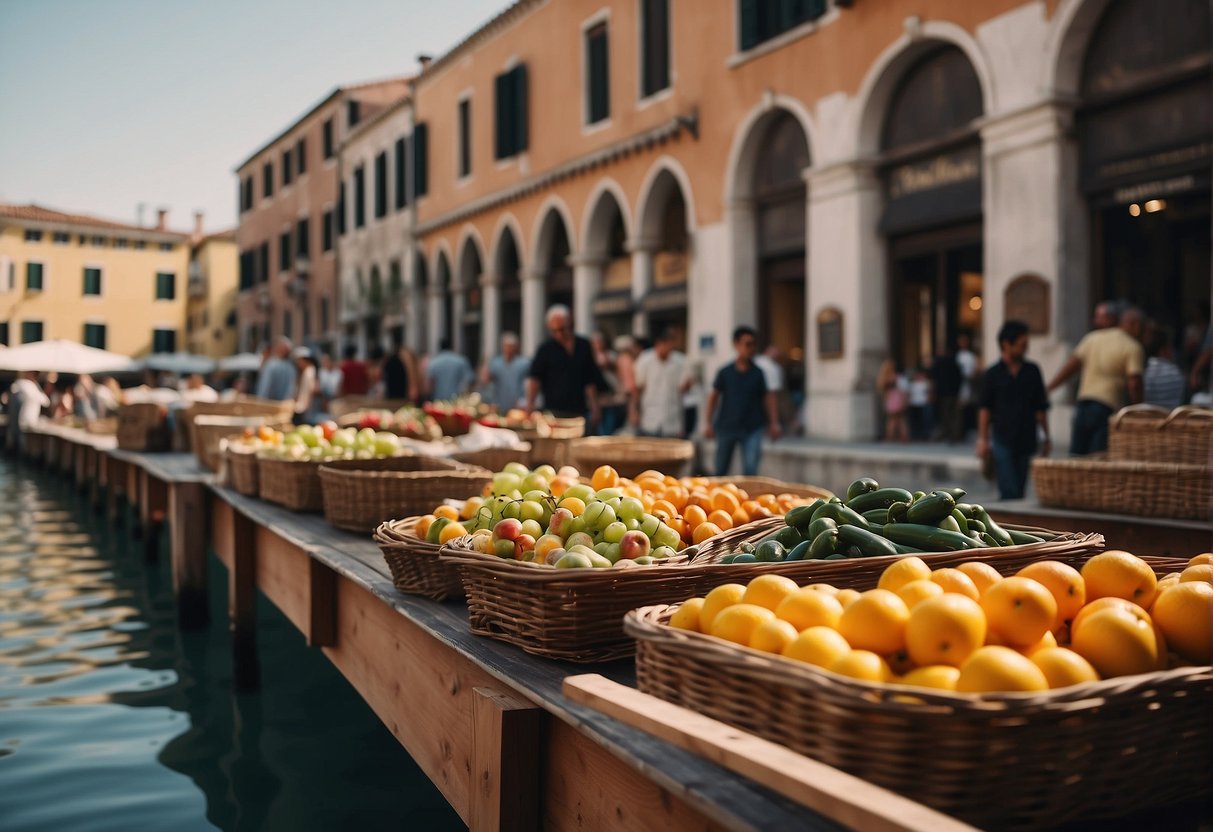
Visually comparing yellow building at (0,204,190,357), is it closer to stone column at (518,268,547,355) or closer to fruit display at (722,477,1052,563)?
stone column at (518,268,547,355)

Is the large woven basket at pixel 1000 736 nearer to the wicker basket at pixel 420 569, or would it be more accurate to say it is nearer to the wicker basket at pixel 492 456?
the wicker basket at pixel 420 569

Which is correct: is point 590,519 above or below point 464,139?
below

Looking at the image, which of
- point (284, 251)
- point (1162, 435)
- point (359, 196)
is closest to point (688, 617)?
point (1162, 435)

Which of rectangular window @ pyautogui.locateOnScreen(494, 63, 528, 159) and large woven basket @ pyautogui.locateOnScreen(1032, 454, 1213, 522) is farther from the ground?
rectangular window @ pyautogui.locateOnScreen(494, 63, 528, 159)

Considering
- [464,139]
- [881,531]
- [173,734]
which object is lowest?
[173,734]

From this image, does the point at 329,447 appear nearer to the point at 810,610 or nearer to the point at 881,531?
the point at 881,531

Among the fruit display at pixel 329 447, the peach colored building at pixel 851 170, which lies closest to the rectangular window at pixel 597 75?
the peach colored building at pixel 851 170

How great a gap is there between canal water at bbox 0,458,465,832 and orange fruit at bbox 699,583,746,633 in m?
2.17

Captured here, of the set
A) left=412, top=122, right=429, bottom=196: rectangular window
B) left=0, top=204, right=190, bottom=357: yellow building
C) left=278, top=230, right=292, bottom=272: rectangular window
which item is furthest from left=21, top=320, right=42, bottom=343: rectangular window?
left=412, top=122, right=429, bottom=196: rectangular window

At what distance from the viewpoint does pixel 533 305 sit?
21516 millimetres

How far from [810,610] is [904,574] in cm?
23

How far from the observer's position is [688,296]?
666 inches

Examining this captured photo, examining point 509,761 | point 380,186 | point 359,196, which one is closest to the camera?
point 509,761

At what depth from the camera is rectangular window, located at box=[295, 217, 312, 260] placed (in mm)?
35719
